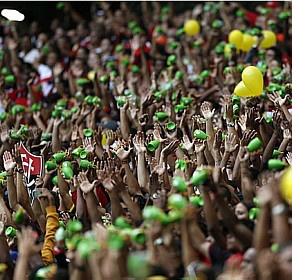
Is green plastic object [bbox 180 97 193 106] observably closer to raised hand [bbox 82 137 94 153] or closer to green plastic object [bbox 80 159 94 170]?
raised hand [bbox 82 137 94 153]

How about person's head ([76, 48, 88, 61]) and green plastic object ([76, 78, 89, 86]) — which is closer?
green plastic object ([76, 78, 89, 86])

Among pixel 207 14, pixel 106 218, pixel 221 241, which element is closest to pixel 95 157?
pixel 106 218

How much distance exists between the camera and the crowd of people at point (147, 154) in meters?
2.61

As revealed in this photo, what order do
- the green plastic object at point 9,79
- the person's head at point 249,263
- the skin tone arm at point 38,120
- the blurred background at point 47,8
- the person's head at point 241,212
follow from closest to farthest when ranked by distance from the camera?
the person's head at point 249,263, the person's head at point 241,212, the skin tone arm at point 38,120, the green plastic object at point 9,79, the blurred background at point 47,8

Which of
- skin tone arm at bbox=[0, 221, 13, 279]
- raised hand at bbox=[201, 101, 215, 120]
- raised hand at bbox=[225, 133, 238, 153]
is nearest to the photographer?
skin tone arm at bbox=[0, 221, 13, 279]

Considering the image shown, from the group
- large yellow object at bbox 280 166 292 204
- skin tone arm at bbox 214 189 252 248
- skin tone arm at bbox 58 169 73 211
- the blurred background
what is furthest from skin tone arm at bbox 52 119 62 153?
the blurred background

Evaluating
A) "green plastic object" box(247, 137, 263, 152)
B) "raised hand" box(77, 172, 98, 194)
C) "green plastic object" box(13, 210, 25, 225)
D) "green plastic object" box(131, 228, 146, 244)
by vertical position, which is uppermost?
"green plastic object" box(247, 137, 263, 152)

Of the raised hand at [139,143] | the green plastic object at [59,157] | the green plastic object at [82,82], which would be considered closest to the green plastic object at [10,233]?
the green plastic object at [59,157]

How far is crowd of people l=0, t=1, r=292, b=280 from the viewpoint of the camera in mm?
2605

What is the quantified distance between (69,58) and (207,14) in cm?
200

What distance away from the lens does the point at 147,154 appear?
4.02 m

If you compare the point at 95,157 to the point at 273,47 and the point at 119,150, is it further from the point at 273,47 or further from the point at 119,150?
the point at 273,47

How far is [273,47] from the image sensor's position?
20.8 feet

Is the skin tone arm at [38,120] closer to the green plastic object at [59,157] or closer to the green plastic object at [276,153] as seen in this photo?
the green plastic object at [59,157]
